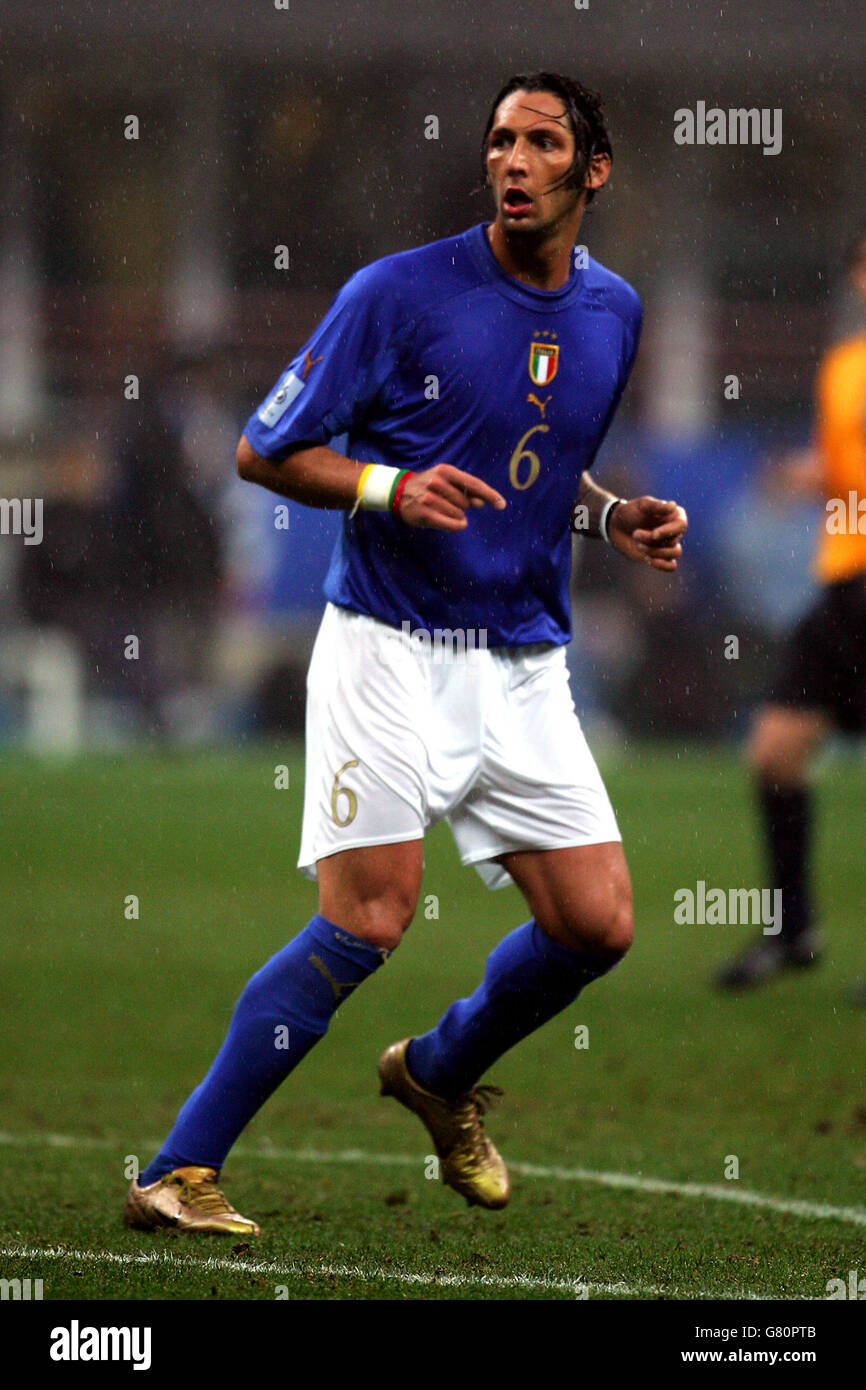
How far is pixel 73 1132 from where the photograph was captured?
19.1 ft

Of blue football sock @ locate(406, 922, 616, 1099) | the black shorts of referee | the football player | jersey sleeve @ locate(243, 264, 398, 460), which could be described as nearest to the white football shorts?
the football player

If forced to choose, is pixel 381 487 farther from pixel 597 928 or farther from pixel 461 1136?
pixel 461 1136

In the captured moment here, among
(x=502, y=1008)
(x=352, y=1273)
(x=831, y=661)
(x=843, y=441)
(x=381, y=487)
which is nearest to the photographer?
(x=352, y=1273)

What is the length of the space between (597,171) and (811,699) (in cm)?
353

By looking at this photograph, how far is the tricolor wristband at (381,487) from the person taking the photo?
4.09m

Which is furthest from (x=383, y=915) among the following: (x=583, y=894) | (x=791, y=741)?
(x=791, y=741)

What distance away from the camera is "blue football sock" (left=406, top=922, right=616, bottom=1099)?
451 cm

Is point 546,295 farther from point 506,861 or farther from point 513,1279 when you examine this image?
point 513,1279

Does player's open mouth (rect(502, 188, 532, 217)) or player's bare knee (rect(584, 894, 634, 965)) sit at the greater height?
player's open mouth (rect(502, 188, 532, 217))

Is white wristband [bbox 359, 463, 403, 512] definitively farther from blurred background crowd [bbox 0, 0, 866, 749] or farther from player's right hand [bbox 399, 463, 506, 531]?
blurred background crowd [bbox 0, 0, 866, 749]

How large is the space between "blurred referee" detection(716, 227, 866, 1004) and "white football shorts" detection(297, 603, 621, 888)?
10.7 ft

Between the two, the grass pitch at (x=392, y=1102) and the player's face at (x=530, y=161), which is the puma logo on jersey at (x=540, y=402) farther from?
the grass pitch at (x=392, y=1102)

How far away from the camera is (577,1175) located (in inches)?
206

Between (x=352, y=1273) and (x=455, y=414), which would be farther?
(x=455, y=414)
